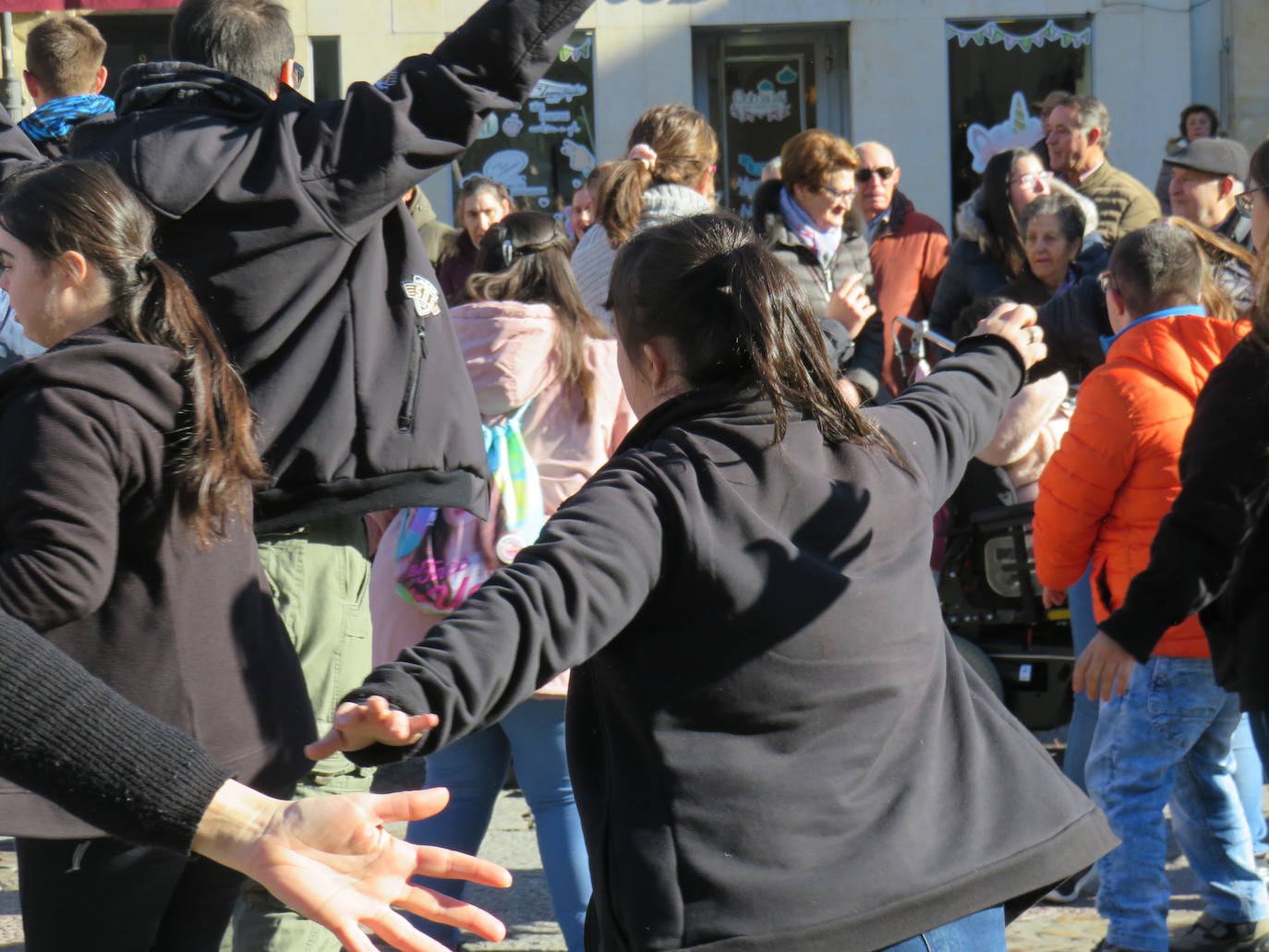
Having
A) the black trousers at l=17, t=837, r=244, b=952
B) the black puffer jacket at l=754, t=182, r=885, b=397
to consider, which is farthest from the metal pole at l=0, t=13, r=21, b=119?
the black trousers at l=17, t=837, r=244, b=952

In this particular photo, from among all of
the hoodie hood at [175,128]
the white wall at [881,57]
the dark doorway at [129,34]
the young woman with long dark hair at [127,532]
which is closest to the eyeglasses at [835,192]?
the hoodie hood at [175,128]

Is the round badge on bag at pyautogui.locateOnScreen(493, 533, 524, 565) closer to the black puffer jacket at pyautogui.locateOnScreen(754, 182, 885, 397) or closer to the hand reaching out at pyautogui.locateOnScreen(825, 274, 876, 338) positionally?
the hand reaching out at pyautogui.locateOnScreen(825, 274, 876, 338)

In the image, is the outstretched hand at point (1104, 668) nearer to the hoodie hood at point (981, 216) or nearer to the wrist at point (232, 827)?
the wrist at point (232, 827)

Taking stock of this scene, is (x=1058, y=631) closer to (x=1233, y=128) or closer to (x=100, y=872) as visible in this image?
(x=100, y=872)

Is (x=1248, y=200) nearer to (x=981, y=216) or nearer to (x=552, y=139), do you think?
(x=981, y=216)

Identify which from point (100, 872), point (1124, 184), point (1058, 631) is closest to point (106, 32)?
point (1124, 184)

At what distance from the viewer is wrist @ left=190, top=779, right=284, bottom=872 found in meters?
1.62


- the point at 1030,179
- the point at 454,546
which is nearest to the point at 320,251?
the point at 454,546

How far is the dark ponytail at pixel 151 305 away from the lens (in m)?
2.51

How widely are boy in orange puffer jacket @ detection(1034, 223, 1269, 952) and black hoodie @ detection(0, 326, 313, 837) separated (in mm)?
2352

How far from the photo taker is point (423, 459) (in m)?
3.10

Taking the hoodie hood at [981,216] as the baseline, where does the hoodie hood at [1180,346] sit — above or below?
below

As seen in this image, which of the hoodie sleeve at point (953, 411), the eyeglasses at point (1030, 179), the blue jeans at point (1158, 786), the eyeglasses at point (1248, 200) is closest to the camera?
the hoodie sleeve at point (953, 411)

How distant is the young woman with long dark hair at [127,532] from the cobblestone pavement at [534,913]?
1908 millimetres
